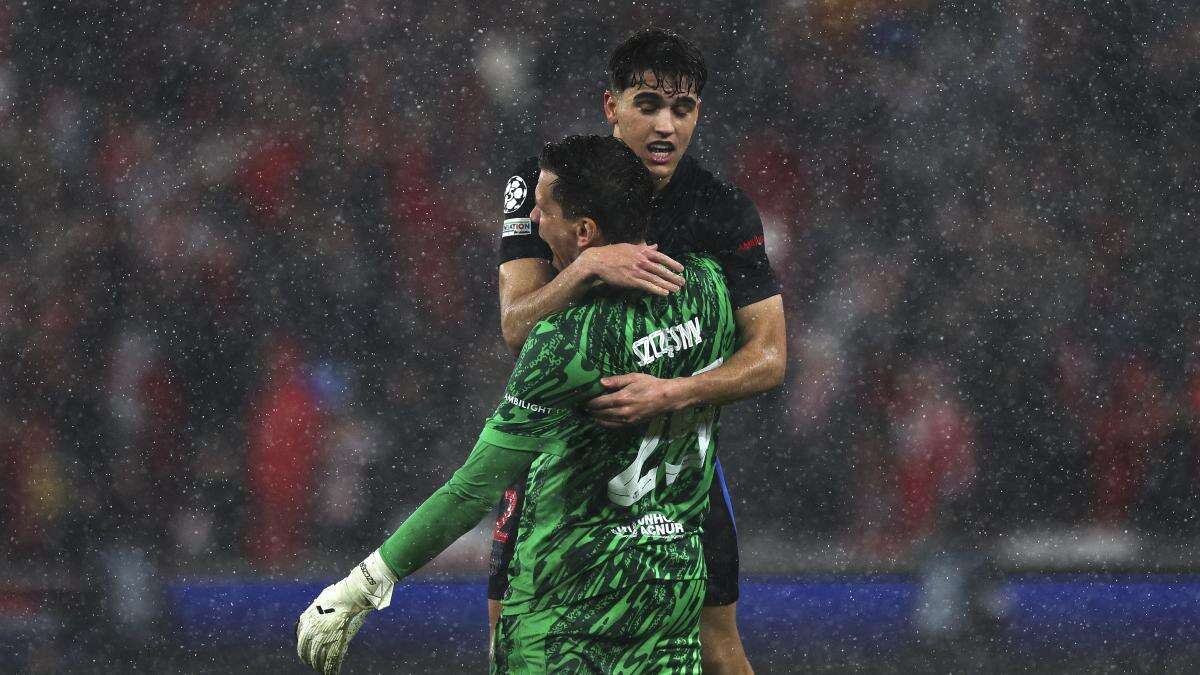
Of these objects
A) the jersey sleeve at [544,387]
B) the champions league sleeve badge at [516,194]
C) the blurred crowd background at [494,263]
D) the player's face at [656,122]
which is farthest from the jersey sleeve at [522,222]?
the blurred crowd background at [494,263]

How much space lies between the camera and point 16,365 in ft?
25.8

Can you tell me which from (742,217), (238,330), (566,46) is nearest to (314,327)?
(238,330)

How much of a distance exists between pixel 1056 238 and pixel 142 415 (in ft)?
17.9

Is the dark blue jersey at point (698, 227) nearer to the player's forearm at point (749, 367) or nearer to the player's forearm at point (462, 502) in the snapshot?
the player's forearm at point (749, 367)

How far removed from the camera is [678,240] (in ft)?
10.4

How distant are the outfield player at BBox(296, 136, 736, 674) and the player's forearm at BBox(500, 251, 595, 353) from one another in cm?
13

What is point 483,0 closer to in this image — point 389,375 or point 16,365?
point 389,375

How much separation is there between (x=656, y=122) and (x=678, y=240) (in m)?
0.28

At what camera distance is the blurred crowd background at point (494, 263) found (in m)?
7.58

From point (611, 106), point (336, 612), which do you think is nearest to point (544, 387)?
point (336, 612)

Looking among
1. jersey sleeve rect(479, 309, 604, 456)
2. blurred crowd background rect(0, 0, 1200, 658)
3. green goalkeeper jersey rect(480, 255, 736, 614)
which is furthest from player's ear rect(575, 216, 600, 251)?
blurred crowd background rect(0, 0, 1200, 658)

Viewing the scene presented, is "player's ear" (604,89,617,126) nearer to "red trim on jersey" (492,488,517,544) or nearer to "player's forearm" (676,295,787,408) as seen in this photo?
"player's forearm" (676,295,787,408)

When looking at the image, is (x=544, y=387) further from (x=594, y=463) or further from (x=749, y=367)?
(x=749, y=367)

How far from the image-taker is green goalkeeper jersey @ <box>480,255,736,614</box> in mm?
2199
